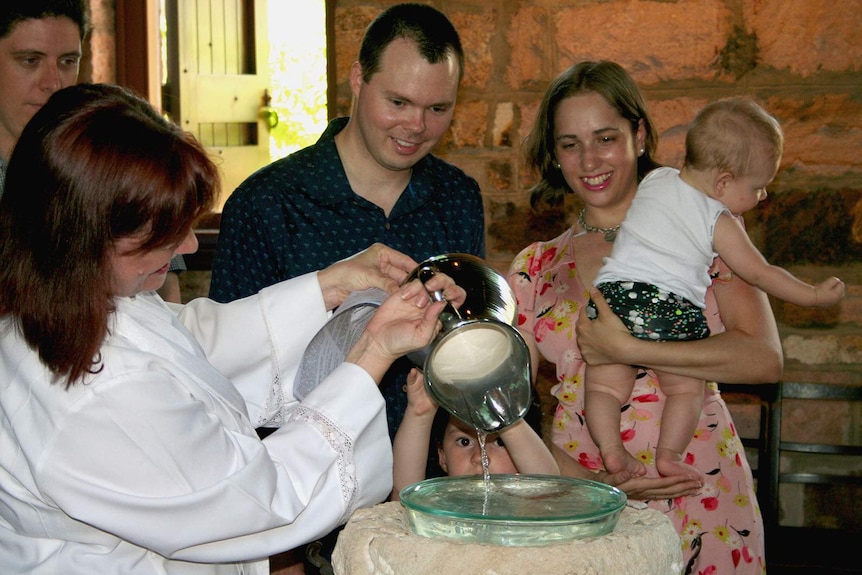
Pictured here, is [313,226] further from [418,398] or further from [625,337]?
→ [625,337]

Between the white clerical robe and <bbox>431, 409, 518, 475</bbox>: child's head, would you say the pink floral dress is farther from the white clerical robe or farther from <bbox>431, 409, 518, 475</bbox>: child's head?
the white clerical robe

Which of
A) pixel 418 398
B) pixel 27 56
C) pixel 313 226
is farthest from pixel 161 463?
pixel 27 56

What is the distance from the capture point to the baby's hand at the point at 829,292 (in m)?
2.32

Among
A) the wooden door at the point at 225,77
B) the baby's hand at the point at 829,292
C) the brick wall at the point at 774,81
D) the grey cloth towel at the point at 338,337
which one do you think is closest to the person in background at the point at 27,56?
the grey cloth towel at the point at 338,337

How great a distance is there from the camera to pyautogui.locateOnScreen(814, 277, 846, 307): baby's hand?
232cm

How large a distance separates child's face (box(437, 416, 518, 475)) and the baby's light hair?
2.69 ft

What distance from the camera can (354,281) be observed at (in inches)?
78.4

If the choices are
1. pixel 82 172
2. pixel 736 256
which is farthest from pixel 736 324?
pixel 82 172

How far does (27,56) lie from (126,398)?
141cm

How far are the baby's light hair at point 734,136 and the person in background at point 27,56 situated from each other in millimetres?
1563

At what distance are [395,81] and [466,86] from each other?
4.30 ft

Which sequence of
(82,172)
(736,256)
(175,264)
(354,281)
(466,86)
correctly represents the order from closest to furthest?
(82,172), (354,281), (736,256), (175,264), (466,86)

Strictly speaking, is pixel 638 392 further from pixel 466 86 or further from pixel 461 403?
pixel 466 86

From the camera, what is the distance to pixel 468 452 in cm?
223
